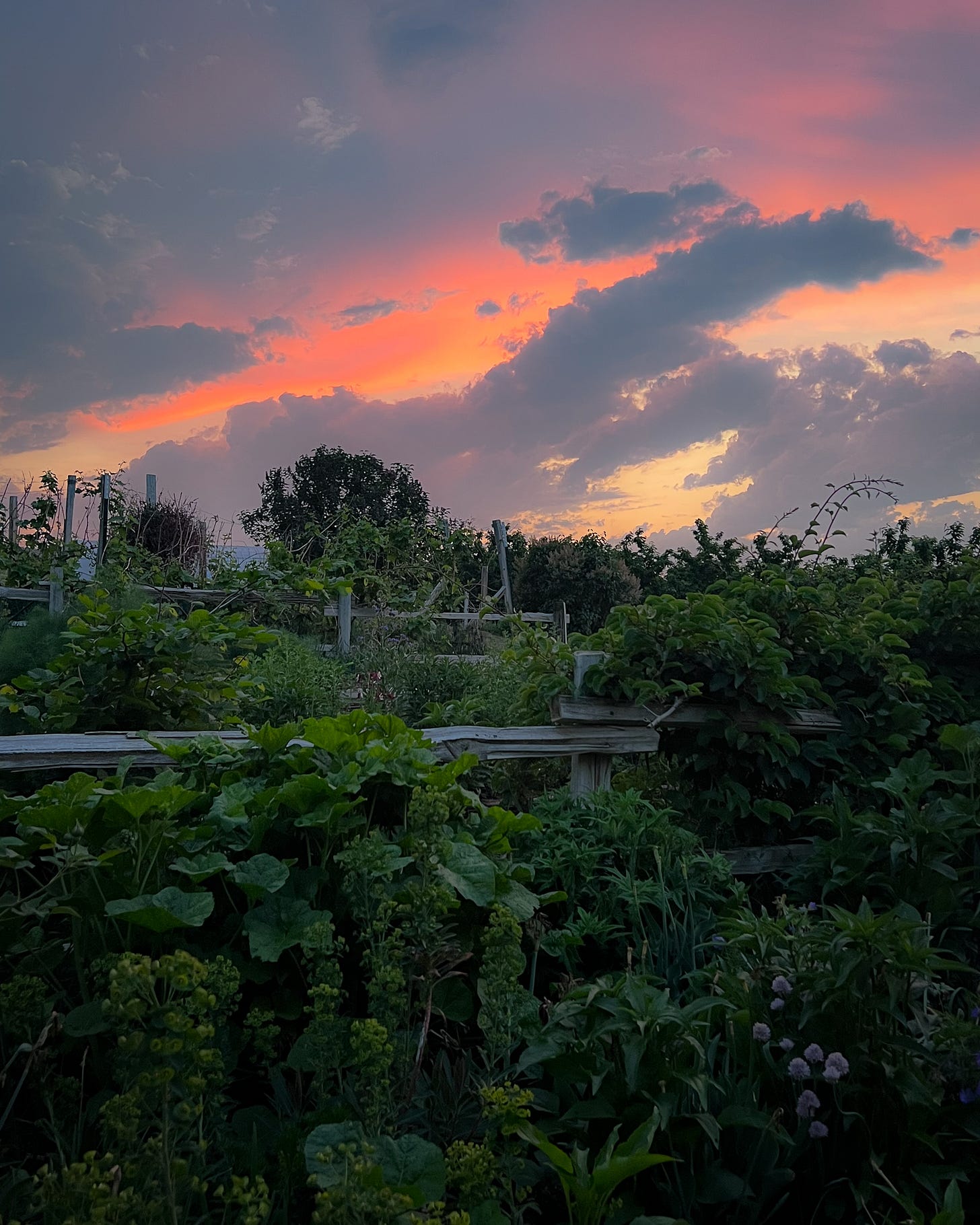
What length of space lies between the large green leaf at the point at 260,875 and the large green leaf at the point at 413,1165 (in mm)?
735

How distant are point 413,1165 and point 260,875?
0.85 m

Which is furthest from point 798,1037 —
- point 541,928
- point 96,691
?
point 96,691

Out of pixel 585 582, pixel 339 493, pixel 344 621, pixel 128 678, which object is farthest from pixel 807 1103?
pixel 339 493

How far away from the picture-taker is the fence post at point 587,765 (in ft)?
13.7

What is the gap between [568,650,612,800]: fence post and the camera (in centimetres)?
416

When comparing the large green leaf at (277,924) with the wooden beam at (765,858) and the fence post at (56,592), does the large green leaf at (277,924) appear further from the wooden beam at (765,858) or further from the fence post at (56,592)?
the fence post at (56,592)

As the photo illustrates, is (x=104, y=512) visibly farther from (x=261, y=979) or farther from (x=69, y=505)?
(x=261, y=979)

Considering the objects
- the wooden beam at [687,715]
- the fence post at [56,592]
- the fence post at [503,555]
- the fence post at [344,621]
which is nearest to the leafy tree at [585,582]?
the fence post at [503,555]

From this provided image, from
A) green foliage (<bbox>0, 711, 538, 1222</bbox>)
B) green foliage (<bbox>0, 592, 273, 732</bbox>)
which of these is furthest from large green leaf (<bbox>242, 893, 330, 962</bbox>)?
green foliage (<bbox>0, 592, 273, 732</bbox>)

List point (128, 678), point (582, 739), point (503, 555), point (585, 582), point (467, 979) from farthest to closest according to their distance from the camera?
point (585, 582), point (503, 555), point (128, 678), point (582, 739), point (467, 979)

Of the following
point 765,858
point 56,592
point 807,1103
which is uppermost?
point 56,592

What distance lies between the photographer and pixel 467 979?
7.91 feet

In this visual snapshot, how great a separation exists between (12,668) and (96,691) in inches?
116

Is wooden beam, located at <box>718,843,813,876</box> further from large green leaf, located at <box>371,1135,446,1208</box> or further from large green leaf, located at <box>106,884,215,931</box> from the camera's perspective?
large green leaf, located at <box>371,1135,446,1208</box>
